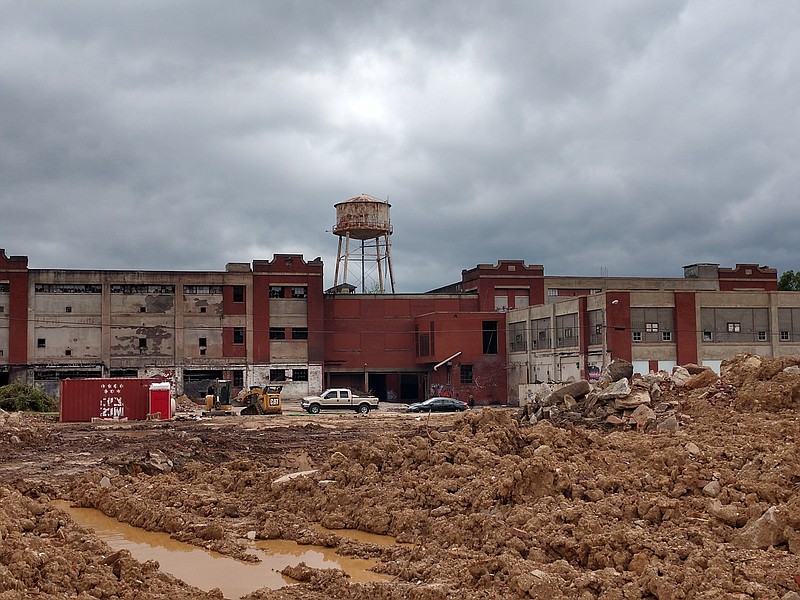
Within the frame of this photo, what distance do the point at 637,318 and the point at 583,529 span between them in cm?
4315

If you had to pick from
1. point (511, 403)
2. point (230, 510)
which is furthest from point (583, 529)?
point (511, 403)

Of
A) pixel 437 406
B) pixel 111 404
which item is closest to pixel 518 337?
pixel 437 406

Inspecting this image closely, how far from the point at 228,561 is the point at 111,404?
3112cm

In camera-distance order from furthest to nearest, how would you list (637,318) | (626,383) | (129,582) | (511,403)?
1. (511,403)
2. (637,318)
3. (626,383)
4. (129,582)

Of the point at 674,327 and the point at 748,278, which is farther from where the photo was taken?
the point at 748,278

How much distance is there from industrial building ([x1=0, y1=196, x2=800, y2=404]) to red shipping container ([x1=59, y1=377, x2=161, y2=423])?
2070 centimetres

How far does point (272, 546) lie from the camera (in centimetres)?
1709

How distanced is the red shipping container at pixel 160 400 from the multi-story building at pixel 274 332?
20.4m

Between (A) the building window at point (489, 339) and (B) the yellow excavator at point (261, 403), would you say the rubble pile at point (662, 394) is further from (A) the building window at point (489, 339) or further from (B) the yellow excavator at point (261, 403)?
(A) the building window at point (489, 339)

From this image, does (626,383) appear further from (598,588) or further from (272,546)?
(598,588)

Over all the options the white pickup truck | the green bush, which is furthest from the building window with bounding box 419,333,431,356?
the green bush

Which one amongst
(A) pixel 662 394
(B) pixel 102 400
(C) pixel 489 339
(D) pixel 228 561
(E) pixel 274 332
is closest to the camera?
(D) pixel 228 561

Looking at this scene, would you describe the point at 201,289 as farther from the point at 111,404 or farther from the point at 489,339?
the point at 111,404

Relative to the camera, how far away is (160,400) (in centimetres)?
4553
